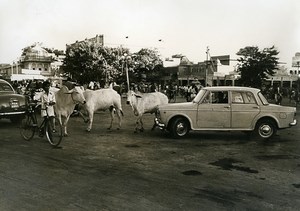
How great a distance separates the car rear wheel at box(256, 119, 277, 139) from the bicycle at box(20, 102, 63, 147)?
592 cm

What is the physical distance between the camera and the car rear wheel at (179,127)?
35.3 ft

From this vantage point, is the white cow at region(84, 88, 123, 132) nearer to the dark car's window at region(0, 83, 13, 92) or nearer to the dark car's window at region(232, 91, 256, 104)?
the dark car's window at region(0, 83, 13, 92)

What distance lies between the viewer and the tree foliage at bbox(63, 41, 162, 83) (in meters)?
41.0

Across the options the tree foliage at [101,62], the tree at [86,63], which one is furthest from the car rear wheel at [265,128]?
the tree at [86,63]

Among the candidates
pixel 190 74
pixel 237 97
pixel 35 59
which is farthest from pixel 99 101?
pixel 35 59

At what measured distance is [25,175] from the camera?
20.9 feet

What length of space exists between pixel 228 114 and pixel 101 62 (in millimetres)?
36131

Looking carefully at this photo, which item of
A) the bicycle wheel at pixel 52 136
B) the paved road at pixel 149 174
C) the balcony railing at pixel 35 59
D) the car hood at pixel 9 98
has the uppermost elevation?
the balcony railing at pixel 35 59

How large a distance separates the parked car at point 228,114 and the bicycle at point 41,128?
3200 mm

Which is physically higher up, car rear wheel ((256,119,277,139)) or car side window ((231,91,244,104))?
car side window ((231,91,244,104))

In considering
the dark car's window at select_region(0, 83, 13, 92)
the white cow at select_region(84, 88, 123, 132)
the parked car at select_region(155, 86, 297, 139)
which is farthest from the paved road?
the dark car's window at select_region(0, 83, 13, 92)

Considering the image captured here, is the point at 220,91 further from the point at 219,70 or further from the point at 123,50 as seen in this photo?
the point at 219,70

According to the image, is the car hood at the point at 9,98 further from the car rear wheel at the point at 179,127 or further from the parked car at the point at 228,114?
the car rear wheel at the point at 179,127

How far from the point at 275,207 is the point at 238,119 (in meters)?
5.89
